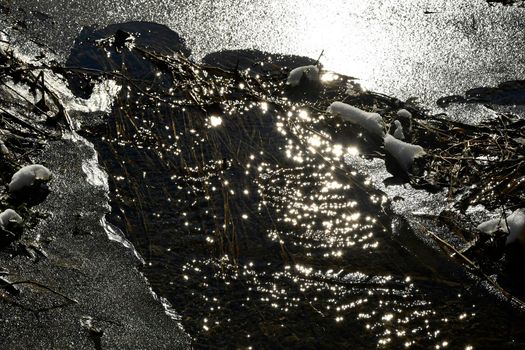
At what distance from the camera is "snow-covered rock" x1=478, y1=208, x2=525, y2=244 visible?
81.8 inches

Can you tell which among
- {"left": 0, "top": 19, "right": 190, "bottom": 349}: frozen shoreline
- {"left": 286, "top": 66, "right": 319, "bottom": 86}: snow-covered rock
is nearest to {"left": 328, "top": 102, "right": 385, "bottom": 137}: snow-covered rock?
{"left": 286, "top": 66, "right": 319, "bottom": 86}: snow-covered rock

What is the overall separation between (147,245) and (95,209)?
0.27 metres

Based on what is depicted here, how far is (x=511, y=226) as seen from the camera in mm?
2113

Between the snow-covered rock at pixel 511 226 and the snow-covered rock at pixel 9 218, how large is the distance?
160 centimetres

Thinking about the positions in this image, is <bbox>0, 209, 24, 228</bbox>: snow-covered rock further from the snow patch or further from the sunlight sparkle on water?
the sunlight sparkle on water

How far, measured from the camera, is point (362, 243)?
2.16 meters

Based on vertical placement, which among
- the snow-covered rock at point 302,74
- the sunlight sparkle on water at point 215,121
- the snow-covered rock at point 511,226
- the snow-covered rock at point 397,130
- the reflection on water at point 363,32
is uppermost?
the reflection on water at point 363,32

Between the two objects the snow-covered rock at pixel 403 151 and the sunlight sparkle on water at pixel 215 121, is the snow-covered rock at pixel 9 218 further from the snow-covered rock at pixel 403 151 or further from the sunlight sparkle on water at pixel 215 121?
the snow-covered rock at pixel 403 151

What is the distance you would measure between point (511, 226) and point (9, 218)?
1.69 metres

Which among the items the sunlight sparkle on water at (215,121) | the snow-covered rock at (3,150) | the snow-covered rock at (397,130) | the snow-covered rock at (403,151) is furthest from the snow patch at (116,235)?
the snow-covered rock at (397,130)

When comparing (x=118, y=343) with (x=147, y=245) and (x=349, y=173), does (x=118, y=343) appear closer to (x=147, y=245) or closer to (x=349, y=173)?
(x=147, y=245)

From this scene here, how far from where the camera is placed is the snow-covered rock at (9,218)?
1.93 meters

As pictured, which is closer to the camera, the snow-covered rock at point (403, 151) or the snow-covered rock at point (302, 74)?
the snow-covered rock at point (403, 151)

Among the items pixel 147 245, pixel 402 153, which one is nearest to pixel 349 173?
pixel 402 153
